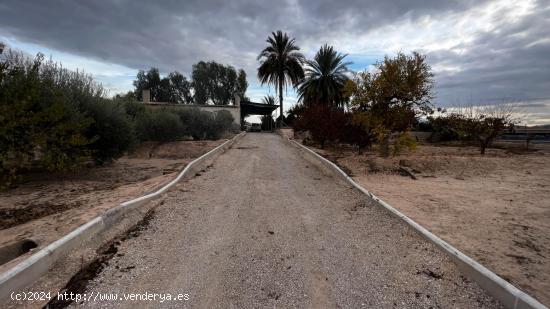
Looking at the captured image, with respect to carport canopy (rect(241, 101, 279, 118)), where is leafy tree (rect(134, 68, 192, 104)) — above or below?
above

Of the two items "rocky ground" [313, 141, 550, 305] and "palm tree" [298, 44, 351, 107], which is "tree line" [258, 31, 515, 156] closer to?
"rocky ground" [313, 141, 550, 305]

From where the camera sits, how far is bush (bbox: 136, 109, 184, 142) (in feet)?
59.3

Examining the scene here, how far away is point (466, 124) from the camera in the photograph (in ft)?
53.1

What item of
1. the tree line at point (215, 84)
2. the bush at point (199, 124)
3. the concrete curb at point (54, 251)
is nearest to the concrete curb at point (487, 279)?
the concrete curb at point (54, 251)

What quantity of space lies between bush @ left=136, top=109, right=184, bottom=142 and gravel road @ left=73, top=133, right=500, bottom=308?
12495 mm

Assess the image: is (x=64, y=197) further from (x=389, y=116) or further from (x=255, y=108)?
(x=255, y=108)

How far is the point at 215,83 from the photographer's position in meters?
62.0

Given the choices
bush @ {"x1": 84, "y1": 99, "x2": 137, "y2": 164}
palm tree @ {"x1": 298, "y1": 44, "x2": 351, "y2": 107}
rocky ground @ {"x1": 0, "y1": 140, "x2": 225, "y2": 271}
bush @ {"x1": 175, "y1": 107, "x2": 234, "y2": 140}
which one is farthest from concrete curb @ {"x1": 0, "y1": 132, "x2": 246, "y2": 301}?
palm tree @ {"x1": 298, "y1": 44, "x2": 351, "y2": 107}

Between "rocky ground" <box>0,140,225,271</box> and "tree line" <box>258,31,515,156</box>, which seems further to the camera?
"tree line" <box>258,31,515,156</box>

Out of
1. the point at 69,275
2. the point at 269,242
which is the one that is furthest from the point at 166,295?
the point at 269,242

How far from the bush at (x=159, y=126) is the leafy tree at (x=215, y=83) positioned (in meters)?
42.5

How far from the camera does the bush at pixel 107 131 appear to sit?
11.2 meters

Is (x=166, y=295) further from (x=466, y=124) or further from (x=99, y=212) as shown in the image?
(x=466, y=124)

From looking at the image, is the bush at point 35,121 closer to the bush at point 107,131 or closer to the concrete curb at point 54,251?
the bush at point 107,131
